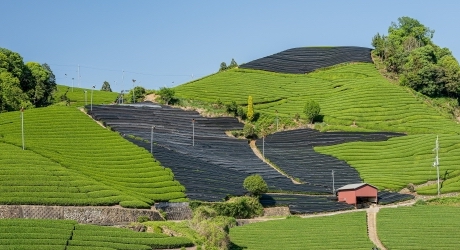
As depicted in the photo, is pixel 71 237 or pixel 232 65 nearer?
pixel 71 237

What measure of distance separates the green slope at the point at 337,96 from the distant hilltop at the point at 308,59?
3446 millimetres

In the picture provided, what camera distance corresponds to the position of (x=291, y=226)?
5666 cm

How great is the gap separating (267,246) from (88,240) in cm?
1258

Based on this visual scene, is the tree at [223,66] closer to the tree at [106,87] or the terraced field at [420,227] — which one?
the tree at [106,87]

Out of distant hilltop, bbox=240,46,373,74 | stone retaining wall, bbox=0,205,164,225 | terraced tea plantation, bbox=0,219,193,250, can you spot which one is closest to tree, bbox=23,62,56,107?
distant hilltop, bbox=240,46,373,74

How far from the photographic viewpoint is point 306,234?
53.7m

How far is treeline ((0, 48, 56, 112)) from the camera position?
96.9 m

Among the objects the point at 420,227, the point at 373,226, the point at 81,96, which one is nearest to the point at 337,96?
the point at 81,96

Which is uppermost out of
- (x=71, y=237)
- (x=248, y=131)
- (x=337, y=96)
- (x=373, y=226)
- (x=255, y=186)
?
(x=337, y=96)

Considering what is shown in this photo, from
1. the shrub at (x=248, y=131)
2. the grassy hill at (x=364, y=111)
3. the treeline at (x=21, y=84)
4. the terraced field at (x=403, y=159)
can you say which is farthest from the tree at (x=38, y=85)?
the terraced field at (x=403, y=159)

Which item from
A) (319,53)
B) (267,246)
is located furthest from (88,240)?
(319,53)

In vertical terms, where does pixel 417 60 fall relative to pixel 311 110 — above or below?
above

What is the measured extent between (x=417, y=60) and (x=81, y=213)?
83.8m

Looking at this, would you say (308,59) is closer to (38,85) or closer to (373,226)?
(38,85)
